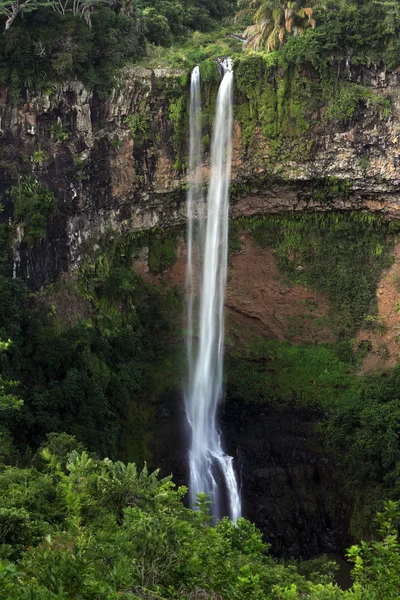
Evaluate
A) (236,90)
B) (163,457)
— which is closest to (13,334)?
(163,457)

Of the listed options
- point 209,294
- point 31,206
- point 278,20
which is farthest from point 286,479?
point 278,20

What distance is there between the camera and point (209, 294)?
73.3 feet

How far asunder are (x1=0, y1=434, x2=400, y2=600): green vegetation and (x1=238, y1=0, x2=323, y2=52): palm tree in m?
14.4

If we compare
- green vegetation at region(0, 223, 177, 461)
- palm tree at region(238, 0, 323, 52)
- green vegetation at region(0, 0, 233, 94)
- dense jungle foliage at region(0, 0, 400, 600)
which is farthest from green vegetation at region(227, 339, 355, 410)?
green vegetation at region(0, 0, 233, 94)

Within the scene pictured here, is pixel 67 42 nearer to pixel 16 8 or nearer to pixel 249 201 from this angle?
pixel 16 8

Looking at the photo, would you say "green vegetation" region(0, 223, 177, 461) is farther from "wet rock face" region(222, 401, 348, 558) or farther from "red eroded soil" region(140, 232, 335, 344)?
"wet rock face" region(222, 401, 348, 558)

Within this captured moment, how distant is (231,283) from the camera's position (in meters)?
23.1

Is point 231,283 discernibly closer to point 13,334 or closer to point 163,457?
A: point 163,457

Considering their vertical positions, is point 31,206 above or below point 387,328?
above

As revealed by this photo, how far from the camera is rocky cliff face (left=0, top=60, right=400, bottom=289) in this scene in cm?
1845

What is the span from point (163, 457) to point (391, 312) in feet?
29.3

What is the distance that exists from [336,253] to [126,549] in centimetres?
1665

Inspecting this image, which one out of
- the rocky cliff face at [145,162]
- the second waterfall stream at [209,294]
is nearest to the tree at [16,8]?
the rocky cliff face at [145,162]

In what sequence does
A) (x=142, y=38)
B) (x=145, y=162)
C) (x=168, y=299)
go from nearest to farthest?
(x=142, y=38), (x=145, y=162), (x=168, y=299)
